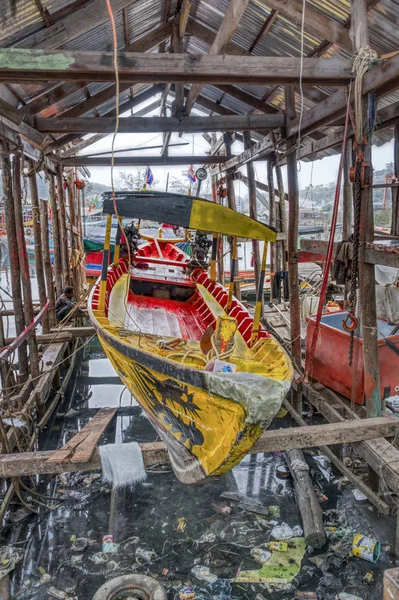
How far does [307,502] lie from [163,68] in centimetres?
475

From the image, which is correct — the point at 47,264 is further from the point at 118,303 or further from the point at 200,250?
the point at 118,303

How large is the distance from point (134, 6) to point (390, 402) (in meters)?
7.30

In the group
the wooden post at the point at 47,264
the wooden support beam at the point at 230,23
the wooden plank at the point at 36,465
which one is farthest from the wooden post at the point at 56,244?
the wooden plank at the point at 36,465

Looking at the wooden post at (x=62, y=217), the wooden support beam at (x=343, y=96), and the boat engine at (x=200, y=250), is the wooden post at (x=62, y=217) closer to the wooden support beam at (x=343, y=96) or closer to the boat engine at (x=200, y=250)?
the boat engine at (x=200, y=250)

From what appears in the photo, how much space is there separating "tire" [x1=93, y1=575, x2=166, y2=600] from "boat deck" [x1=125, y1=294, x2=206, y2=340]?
281cm

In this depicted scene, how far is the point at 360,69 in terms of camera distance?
3756 mm

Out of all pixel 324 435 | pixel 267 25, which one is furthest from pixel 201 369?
pixel 267 25

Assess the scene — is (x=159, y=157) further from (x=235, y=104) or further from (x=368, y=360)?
(x=368, y=360)

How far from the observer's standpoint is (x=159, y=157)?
385 inches

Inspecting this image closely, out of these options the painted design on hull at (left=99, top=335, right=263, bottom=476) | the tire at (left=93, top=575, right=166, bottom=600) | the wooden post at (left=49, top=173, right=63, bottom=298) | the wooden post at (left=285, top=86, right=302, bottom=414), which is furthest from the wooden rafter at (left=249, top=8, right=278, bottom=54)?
the tire at (left=93, top=575, right=166, bottom=600)

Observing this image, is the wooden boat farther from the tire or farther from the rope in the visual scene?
the rope

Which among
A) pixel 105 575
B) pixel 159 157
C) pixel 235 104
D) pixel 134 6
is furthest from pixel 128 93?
pixel 105 575

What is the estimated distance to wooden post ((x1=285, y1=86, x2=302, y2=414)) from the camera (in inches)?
241

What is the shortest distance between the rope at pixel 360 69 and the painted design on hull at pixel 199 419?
9.53ft
